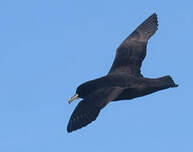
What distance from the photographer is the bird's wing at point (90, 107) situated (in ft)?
63.0

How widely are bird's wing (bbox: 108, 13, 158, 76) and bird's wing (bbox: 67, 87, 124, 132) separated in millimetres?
3193

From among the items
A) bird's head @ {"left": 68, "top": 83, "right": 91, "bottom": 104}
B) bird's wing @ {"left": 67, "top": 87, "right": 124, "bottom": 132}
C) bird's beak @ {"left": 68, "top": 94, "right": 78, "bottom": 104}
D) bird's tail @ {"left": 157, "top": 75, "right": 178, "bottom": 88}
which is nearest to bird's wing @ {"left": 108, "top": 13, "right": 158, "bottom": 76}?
bird's tail @ {"left": 157, "top": 75, "right": 178, "bottom": 88}

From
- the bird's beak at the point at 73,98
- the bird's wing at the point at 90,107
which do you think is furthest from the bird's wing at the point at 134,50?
the bird's wing at the point at 90,107

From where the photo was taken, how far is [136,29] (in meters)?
25.8

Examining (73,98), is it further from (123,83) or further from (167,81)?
(167,81)

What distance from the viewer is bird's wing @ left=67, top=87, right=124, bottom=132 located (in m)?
19.2

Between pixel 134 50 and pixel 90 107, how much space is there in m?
5.41

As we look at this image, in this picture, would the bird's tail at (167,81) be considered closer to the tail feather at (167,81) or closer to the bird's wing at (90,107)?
the tail feather at (167,81)

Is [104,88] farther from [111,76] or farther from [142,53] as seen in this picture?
[142,53]

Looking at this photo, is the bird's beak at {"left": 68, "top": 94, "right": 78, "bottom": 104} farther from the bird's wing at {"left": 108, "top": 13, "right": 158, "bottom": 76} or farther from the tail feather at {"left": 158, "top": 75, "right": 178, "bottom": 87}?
the tail feather at {"left": 158, "top": 75, "right": 178, "bottom": 87}

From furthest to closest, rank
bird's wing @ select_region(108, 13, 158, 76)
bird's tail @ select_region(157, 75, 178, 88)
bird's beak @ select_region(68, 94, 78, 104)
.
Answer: bird's wing @ select_region(108, 13, 158, 76) < bird's beak @ select_region(68, 94, 78, 104) < bird's tail @ select_region(157, 75, 178, 88)

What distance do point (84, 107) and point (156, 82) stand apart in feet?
9.35

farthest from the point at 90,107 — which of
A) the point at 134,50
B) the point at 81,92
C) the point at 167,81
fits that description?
the point at 134,50

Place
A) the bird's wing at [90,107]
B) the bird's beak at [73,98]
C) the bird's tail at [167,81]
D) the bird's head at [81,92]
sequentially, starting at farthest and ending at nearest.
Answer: the bird's beak at [73,98] < the bird's head at [81,92] < the bird's tail at [167,81] < the bird's wing at [90,107]
